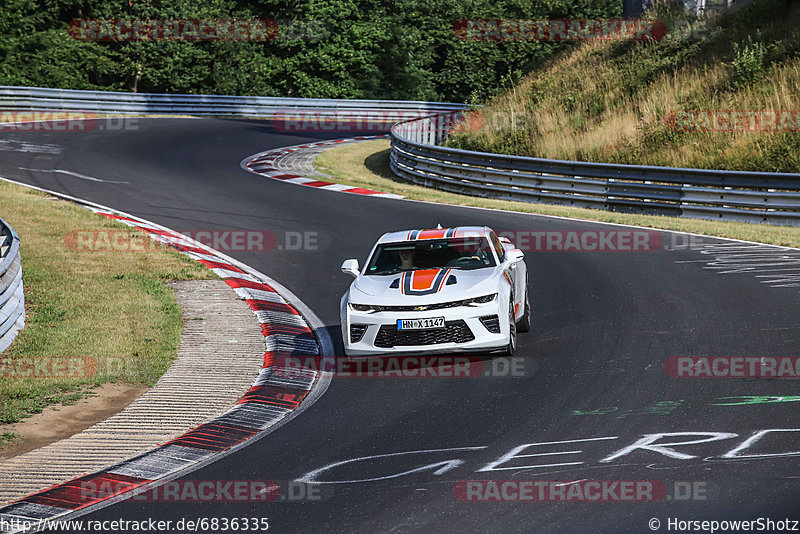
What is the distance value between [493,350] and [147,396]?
12.0ft

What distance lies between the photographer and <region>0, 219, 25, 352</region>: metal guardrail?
11477 millimetres

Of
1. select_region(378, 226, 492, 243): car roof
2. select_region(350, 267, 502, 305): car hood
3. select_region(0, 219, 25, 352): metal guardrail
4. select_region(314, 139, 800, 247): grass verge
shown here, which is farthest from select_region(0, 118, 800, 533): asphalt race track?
select_region(0, 219, 25, 352): metal guardrail

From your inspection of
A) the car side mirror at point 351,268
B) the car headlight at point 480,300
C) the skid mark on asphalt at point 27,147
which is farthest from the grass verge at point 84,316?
the skid mark on asphalt at point 27,147

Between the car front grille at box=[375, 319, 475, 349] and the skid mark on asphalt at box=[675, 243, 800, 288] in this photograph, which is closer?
the car front grille at box=[375, 319, 475, 349]

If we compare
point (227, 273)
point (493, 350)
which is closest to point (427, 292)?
point (493, 350)

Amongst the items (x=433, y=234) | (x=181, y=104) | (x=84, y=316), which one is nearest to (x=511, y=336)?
(x=433, y=234)

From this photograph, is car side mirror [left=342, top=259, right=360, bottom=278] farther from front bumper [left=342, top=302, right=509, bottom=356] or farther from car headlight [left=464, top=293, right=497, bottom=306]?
car headlight [left=464, top=293, right=497, bottom=306]

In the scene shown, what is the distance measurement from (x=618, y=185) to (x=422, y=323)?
12.8 meters

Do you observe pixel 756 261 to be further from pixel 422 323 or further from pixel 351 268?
pixel 422 323

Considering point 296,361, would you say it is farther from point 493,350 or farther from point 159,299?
point 159,299

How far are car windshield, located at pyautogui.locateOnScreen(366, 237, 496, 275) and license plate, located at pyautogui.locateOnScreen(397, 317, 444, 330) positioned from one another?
1149mm

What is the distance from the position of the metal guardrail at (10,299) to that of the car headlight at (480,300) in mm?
5329

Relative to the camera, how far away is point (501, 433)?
8.52m

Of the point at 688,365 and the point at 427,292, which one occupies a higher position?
the point at 427,292
